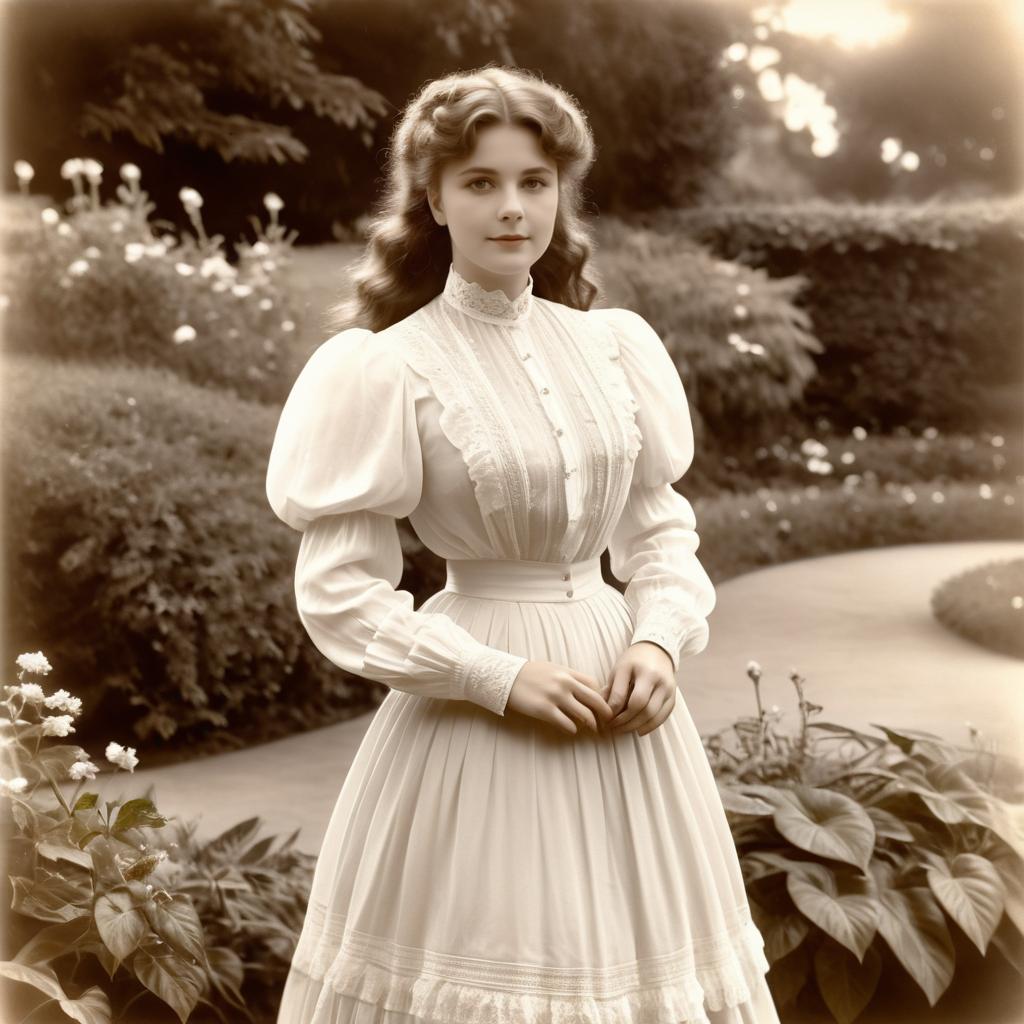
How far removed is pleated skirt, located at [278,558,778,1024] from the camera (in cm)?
176

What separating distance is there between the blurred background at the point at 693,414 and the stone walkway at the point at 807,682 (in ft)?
0.07

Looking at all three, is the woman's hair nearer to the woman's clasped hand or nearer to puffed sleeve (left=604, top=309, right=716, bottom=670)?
puffed sleeve (left=604, top=309, right=716, bottom=670)

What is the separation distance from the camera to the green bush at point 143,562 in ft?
14.3

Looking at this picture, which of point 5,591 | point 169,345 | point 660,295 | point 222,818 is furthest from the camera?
point 660,295

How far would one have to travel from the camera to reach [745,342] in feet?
23.7

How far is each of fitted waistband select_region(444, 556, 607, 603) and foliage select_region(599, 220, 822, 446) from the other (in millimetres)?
4779

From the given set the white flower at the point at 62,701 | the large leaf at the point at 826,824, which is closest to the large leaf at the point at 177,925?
the white flower at the point at 62,701

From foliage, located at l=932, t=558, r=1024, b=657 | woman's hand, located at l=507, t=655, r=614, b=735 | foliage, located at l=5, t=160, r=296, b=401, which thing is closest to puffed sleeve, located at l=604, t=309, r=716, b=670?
woman's hand, located at l=507, t=655, r=614, b=735

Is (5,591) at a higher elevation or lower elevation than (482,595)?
lower

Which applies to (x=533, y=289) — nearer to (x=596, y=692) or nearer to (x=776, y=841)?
(x=596, y=692)

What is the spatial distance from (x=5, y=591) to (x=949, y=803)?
2884 millimetres

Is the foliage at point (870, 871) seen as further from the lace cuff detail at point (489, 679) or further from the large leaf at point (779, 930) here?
the lace cuff detail at point (489, 679)

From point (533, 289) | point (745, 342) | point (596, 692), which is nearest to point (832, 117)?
point (745, 342)

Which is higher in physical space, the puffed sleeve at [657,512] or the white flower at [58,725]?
the puffed sleeve at [657,512]
